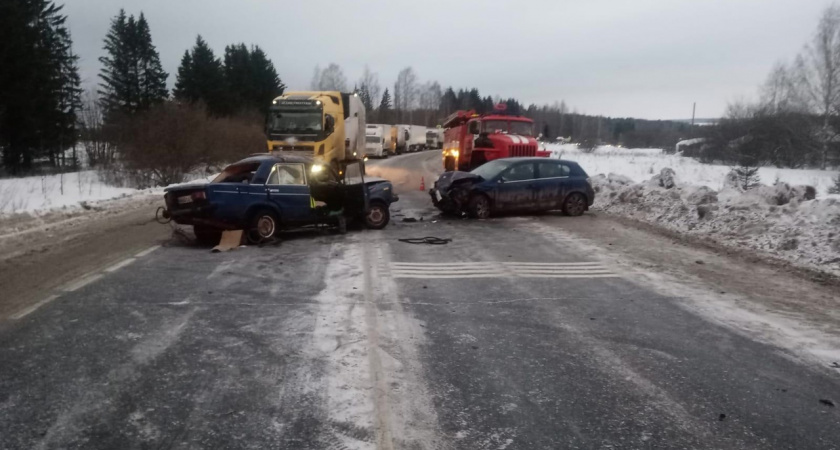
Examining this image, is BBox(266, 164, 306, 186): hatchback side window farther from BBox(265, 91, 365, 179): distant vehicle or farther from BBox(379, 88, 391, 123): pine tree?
BBox(379, 88, 391, 123): pine tree

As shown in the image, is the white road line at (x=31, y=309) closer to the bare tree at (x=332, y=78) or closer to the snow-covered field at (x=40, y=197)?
the snow-covered field at (x=40, y=197)

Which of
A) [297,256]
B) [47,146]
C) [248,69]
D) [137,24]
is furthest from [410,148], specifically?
[297,256]

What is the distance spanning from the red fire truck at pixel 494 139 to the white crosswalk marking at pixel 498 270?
1036cm

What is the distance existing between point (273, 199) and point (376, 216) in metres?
2.64

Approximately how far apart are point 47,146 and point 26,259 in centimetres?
3316

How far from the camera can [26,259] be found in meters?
9.46

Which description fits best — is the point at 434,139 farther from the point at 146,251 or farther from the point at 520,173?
the point at 146,251

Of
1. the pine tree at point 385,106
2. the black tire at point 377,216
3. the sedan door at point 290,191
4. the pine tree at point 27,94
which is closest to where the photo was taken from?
the sedan door at point 290,191

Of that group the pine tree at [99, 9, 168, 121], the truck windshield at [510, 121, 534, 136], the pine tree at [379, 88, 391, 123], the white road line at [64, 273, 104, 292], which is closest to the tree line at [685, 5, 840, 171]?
the truck windshield at [510, 121, 534, 136]

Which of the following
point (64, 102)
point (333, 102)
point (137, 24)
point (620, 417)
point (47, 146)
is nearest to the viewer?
point (620, 417)

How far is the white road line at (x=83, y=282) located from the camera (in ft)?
24.3

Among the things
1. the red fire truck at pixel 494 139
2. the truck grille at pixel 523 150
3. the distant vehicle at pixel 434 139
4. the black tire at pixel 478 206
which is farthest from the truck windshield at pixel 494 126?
the distant vehicle at pixel 434 139

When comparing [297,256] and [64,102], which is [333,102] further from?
[64,102]

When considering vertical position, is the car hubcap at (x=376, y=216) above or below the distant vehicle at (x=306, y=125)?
below
